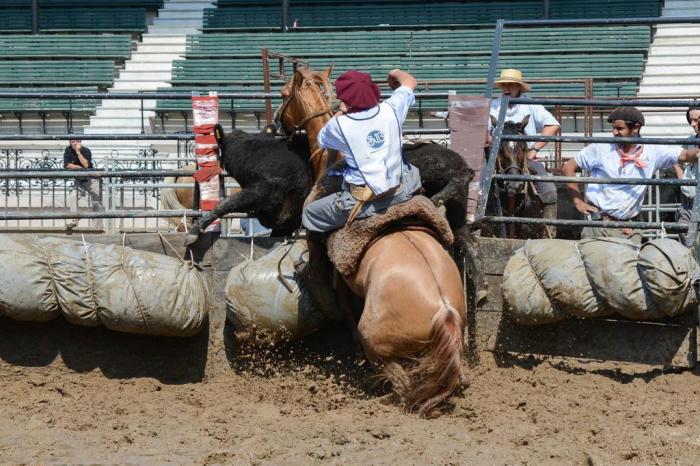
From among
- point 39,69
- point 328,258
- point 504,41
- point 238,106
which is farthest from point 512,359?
point 39,69

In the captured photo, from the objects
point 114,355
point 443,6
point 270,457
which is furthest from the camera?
point 443,6

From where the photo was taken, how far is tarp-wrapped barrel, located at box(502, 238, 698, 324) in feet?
21.2

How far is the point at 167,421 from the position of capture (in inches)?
243

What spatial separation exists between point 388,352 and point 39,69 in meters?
19.8

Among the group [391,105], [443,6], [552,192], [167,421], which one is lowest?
[167,421]

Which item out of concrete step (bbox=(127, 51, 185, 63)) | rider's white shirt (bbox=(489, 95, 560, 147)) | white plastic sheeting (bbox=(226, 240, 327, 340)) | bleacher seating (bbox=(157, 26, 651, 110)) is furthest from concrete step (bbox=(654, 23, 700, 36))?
white plastic sheeting (bbox=(226, 240, 327, 340))

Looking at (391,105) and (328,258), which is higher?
(391,105)

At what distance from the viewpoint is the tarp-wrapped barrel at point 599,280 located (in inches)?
255

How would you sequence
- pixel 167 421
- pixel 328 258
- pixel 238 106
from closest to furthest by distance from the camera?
pixel 167 421 < pixel 328 258 < pixel 238 106

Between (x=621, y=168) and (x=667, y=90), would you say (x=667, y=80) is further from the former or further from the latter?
(x=621, y=168)

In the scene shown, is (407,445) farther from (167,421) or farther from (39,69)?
(39,69)

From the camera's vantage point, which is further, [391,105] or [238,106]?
[238,106]

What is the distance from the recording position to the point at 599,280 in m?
6.60

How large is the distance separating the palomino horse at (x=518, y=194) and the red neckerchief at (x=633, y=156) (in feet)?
3.05
